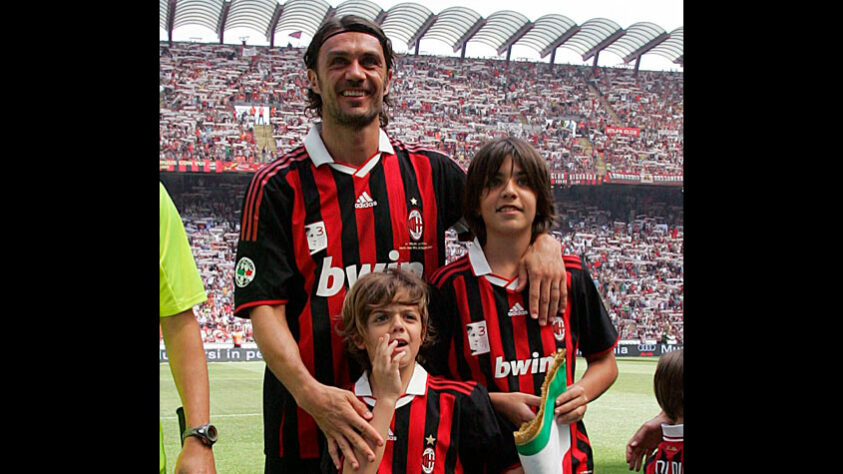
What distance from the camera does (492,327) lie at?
5.94ft

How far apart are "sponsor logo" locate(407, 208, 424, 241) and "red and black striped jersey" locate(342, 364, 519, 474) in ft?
1.06

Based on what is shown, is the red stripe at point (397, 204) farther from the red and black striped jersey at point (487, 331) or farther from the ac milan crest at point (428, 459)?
the ac milan crest at point (428, 459)

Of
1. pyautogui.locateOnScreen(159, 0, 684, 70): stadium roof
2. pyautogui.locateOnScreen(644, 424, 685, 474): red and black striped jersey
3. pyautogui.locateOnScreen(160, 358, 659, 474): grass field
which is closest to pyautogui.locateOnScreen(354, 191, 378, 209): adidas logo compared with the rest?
pyautogui.locateOnScreen(159, 0, 684, 70): stadium roof

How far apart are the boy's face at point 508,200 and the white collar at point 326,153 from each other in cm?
29

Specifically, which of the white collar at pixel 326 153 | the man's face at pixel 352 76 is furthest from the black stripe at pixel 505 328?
the man's face at pixel 352 76

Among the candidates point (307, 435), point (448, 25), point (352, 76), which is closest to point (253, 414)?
point (448, 25)

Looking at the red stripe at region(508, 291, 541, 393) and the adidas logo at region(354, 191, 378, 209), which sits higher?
the adidas logo at region(354, 191, 378, 209)

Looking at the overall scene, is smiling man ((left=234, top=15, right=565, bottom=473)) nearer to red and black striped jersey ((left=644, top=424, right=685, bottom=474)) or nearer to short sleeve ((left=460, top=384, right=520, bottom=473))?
short sleeve ((left=460, top=384, right=520, bottom=473))

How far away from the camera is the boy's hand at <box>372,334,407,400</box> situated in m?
1.71

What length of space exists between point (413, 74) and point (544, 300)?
2.01m
